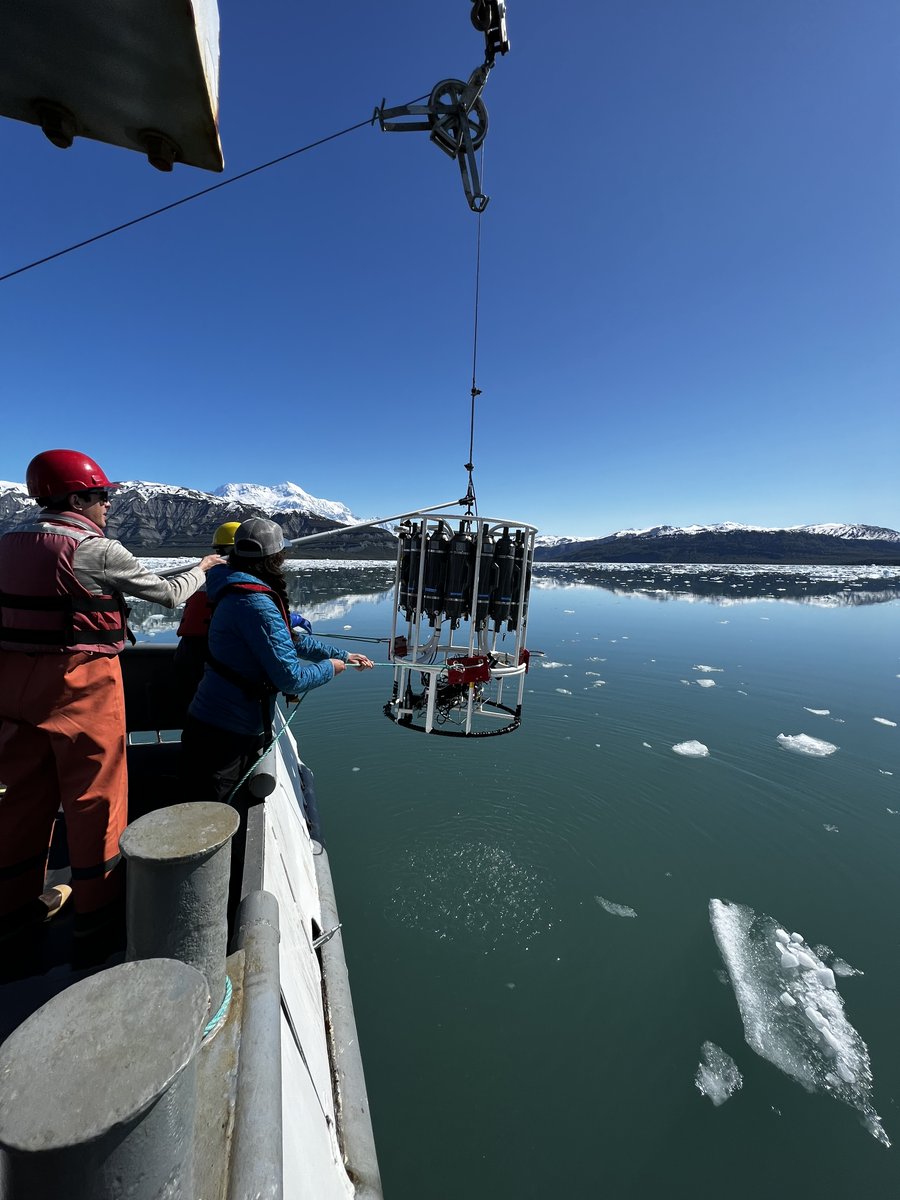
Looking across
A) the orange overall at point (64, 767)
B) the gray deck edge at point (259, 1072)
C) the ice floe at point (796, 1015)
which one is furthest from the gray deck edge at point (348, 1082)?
the ice floe at point (796, 1015)

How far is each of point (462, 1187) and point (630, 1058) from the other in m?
1.88

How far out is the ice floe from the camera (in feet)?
14.7

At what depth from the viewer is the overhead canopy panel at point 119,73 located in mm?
1468

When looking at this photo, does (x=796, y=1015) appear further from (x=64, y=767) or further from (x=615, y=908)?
(x=64, y=767)

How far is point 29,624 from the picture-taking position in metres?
2.46

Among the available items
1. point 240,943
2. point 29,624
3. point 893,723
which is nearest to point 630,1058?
point 240,943

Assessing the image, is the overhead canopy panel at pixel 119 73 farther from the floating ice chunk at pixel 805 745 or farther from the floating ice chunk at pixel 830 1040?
Answer: the floating ice chunk at pixel 805 745

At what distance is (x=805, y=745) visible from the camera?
1225 centimetres

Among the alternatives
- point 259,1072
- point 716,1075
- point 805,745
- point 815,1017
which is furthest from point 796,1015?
point 805,745

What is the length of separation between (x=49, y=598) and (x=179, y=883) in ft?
5.35

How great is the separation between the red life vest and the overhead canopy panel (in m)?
1.68

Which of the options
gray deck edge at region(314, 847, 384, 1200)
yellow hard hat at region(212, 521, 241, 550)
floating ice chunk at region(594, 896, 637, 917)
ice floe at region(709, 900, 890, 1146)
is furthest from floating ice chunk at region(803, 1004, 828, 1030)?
yellow hard hat at region(212, 521, 241, 550)

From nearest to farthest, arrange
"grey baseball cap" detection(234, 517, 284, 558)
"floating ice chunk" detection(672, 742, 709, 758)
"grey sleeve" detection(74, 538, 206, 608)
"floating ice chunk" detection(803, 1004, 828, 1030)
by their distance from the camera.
→ 1. "grey sleeve" detection(74, 538, 206, 608)
2. "grey baseball cap" detection(234, 517, 284, 558)
3. "floating ice chunk" detection(803, 1004, 828, 1030)
4. "floating ice chunk" detection(672, 742, 709, 758)

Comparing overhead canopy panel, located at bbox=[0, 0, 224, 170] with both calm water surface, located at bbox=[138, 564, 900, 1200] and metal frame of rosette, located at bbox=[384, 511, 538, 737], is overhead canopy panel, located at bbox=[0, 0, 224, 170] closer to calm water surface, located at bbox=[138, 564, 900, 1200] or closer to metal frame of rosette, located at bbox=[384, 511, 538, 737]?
metal frame of rosette, located at bbox=[384, 511, 538, 737]
